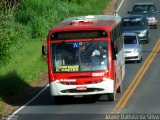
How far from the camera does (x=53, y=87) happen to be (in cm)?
2336

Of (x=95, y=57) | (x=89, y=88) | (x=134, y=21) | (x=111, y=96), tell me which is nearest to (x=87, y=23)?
(x=95, y=57)

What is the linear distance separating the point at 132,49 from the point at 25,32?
25.4 feet

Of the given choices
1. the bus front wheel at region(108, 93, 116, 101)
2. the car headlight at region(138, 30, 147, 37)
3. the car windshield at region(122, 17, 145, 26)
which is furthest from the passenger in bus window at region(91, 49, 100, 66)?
the car windshield at region(122, 17, 145, 26)

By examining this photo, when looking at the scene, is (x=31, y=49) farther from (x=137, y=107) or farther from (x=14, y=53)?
(x=137, y=107)

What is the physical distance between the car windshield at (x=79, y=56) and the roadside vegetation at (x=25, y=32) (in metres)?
2.51

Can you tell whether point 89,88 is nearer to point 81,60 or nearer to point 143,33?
point 81,60

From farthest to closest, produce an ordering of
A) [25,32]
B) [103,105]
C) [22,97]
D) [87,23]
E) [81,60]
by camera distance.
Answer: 1. [25,32]
2. [22,97]
3. [87,23]
4. [81,60]
5. [103,105]

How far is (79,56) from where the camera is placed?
23359 millimetres

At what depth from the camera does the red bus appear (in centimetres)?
2319

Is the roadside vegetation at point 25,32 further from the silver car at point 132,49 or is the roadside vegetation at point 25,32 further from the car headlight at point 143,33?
the car headlight at point 143,33

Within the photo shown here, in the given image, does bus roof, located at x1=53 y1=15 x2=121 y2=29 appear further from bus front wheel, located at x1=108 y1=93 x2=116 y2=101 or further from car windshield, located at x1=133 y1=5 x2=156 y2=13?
car windshield, located at x1=133 y1=5 x2=156 y2=13

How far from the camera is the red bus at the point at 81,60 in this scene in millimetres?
23188

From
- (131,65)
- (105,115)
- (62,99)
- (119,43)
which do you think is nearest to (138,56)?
(131,65)

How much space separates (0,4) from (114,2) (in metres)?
17.6
